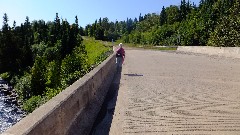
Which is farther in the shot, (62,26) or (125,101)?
(62,26)

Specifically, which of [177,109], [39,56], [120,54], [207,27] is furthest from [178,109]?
[39,56]

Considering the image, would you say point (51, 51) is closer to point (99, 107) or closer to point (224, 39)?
point (224, 39)

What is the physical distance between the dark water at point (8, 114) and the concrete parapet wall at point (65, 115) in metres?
33.6

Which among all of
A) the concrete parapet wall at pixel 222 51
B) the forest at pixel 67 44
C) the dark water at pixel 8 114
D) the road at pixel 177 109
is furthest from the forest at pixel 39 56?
the road at pixel 177 109

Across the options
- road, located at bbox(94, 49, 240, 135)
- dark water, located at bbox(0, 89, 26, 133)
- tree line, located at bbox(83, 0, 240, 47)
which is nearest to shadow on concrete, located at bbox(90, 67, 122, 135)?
road, located at bbox(94, 49, 240, 135)

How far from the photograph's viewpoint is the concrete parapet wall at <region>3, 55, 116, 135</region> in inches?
194

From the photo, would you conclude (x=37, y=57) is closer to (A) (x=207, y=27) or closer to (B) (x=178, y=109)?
(A) (x=207, y=27)

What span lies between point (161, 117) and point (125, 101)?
296 cm

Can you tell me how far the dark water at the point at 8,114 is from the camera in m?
44.6

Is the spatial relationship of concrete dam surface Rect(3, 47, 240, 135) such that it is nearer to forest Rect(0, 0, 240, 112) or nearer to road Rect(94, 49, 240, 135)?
road Rect(94, 49, 240, 135)

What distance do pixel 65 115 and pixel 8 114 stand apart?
1825 inches

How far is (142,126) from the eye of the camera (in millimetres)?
8703

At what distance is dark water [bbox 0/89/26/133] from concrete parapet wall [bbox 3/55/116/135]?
33631mm

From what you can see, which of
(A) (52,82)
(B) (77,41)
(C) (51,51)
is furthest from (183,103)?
(B) (77,41)
